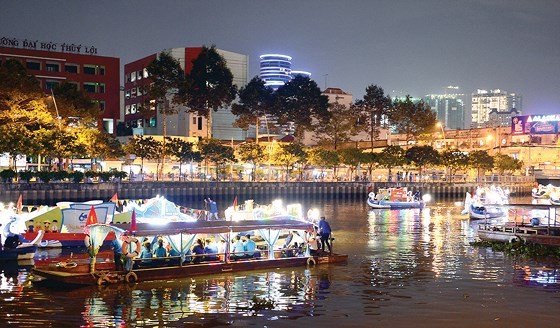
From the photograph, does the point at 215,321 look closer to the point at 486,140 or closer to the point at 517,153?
the point at 517,153

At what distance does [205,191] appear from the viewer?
322ft

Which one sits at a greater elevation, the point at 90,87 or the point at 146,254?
the point at 90,87

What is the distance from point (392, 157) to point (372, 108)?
1230 cm

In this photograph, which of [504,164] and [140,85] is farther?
[140,85]

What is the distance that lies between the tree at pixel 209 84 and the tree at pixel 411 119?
1487 inches

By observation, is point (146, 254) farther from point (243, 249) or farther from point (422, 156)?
point (422, 156)

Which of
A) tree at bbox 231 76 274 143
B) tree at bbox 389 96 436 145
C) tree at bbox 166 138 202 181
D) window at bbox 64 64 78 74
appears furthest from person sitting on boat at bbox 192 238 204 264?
window at bbox 64 64 78 74

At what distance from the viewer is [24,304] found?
2436 cm

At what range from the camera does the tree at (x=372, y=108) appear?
130 m

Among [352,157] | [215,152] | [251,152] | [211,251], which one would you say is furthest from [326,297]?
[352,157]

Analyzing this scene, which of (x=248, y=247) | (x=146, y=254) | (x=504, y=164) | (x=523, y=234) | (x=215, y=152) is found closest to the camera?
(x=146, y=254)

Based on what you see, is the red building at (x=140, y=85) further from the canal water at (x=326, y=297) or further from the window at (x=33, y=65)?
the canal water at (x=326, y=297)

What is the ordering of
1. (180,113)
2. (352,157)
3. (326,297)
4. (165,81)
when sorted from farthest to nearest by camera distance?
(180,113) < (352,157) < (165,81) < (326,297)

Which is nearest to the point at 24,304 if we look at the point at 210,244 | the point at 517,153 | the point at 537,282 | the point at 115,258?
the point at 115,258
